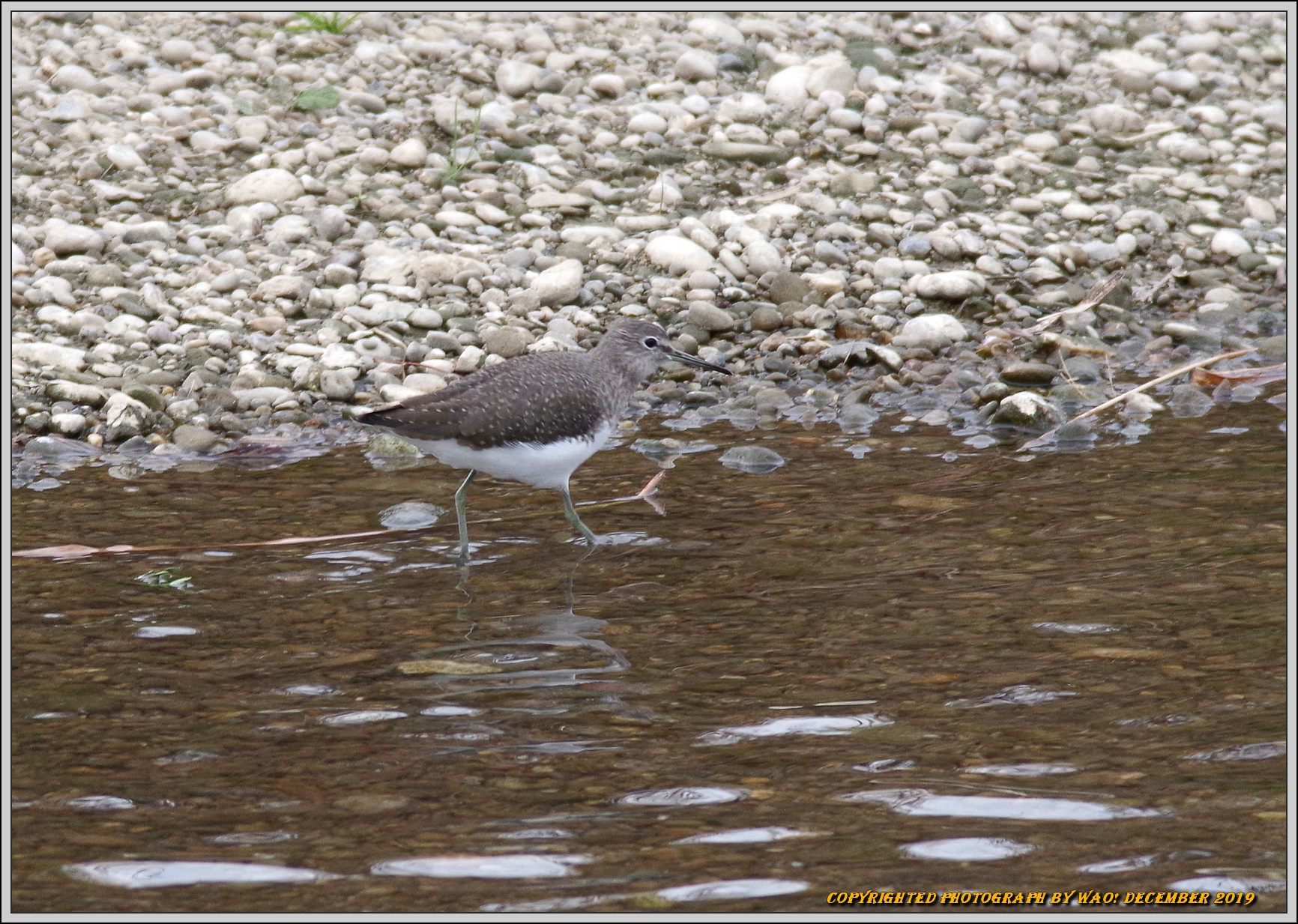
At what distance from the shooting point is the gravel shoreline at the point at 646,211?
33.1 ft

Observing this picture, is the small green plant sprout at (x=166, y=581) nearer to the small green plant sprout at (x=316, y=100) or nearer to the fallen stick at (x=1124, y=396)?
the fallen stick at (x=1124, y=396)

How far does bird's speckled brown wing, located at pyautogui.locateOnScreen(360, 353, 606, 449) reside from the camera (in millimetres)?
7664

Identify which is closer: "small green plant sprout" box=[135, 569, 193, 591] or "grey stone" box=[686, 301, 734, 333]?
"small green plant sprout" box=[135, 569, 193, 591]

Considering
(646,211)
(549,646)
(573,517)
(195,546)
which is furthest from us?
(646,211)

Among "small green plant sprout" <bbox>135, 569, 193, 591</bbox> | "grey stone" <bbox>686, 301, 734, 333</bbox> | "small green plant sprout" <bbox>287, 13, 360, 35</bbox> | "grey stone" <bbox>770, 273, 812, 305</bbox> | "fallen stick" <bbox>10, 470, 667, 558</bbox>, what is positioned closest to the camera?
"small green plant sprout" <bbox>135, 569, 193, 591</bbox>

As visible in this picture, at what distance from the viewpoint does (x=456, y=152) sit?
1220cm

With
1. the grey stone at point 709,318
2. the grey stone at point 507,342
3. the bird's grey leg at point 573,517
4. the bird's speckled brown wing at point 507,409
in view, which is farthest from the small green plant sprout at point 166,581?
the grey stone at point 709,318

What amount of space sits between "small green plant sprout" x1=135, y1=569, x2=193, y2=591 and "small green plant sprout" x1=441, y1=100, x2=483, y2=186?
18.0ft

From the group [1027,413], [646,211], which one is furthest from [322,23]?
[1027,413]

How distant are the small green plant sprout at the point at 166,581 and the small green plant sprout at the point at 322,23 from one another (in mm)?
7464

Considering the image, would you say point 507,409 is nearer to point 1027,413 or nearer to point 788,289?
point 1027,413

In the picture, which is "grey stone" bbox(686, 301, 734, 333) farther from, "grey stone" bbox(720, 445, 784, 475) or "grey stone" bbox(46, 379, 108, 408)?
"grey stone" bbox(46, 379, 108, 408)

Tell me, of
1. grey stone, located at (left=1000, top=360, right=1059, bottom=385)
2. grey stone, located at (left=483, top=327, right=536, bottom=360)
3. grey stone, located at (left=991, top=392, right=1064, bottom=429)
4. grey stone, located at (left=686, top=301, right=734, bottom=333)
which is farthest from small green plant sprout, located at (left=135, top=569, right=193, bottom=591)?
grey stone, located at (left=1000, top=360, right=1059, bottom=385)

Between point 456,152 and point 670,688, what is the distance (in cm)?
738
